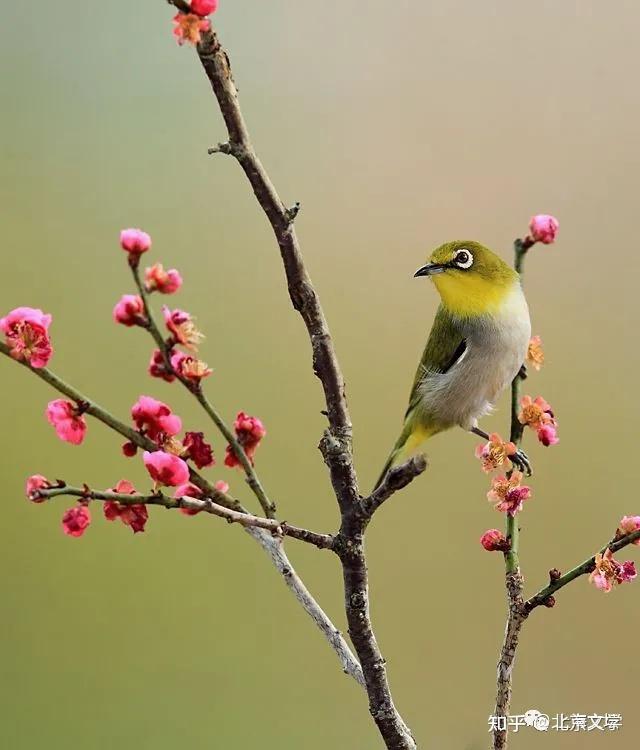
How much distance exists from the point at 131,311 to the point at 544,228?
357mm

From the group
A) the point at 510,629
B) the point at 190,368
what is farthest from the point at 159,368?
the point at 510,629

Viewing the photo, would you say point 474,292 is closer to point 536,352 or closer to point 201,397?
point 536,352

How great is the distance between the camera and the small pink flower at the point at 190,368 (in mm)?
589

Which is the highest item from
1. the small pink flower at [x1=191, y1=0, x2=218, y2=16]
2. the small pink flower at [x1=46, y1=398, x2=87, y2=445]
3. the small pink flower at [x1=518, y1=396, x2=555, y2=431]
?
the small pink flower at [x1=191, y1=0, x2=218, y2=16]

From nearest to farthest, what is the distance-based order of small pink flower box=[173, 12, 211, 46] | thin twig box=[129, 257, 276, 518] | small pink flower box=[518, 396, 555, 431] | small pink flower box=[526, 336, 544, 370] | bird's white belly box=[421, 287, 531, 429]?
small pink flower box=[173, 12, 211, 46] < thin twig box=[129, 257, 276, 518] < small pink flower box=[518, 396, 555, 431] < small pink flower box=[526, 336, 544, 370] < bird's white belly box=[421, 287, 531, 429]

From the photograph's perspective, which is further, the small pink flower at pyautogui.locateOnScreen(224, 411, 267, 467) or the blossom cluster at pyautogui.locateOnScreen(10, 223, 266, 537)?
the small pink flower at pyautogui.locateOnScreen(224, 411, 267, 467)

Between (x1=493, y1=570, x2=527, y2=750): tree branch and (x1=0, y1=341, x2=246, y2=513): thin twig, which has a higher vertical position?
(x1=0, y1=341, x2=246, y2=513): thin twig

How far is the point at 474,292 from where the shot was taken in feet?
2.99

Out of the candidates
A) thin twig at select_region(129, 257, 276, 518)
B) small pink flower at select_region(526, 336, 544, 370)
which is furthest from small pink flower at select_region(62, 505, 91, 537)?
small pink flower at select_region(526, 336, 544, 370)

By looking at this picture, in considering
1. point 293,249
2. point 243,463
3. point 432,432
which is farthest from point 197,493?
point 432,432

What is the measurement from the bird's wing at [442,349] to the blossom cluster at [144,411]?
42cm

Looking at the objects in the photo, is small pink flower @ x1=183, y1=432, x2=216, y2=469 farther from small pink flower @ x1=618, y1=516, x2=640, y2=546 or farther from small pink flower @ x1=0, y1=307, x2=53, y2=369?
small pink flower @ x1=618, y1=516, x2=640, y2=546

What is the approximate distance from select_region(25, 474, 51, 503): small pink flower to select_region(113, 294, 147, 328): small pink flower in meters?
0.12

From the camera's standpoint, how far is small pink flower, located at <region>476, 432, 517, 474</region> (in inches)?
25.2
